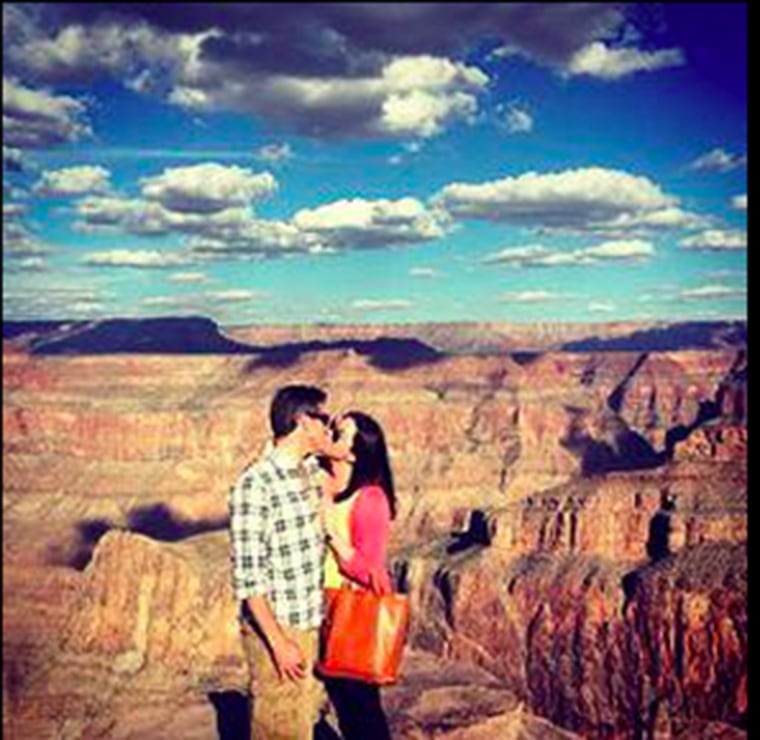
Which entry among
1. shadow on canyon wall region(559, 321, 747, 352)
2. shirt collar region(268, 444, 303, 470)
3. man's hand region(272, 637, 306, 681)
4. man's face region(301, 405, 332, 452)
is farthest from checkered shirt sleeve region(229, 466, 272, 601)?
shadow on canyon wall region(559, 321, 747, 352)

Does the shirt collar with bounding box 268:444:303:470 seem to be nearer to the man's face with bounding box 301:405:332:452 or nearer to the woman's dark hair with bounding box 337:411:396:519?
the man's face with bounding box 301:405:332:452

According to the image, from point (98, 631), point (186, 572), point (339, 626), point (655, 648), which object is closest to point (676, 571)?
point (655, 648)

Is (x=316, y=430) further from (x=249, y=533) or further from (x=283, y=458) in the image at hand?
(x=249, y=533)

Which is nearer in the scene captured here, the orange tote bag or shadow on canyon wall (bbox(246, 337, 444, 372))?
the orange tote bag

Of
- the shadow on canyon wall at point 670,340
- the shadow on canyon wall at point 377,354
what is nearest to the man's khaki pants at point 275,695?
the shadow on canyon wall at point 377,354

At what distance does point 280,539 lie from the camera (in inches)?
308

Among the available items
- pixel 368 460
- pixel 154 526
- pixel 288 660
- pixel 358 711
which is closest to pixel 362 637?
pixel 288 660

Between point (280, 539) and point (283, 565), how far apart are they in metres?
0.21

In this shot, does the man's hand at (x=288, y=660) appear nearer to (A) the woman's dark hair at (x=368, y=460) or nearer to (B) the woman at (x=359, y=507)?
(B) the woman at (x=359, y=507)

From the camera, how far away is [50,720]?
38281 millimetres

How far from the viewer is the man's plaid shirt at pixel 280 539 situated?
754cm

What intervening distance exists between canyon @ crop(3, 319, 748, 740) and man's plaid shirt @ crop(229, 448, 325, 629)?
17.0 m

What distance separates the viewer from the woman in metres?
8.25

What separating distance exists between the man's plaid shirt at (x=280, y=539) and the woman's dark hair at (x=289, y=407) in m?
0.22
